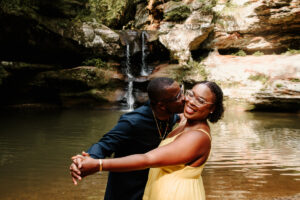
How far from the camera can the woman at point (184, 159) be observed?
1.35 metres

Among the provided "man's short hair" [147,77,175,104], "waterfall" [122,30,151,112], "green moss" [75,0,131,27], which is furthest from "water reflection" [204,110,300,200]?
"green moss" [75,0,131,27]

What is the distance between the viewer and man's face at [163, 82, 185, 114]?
2002 millimetres

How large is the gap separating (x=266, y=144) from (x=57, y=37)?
14.2 meters

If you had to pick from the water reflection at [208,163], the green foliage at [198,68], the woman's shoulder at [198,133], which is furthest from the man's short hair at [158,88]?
the green foliage at [198,68]

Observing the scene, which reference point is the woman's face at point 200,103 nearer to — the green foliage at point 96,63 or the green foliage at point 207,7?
the green foliage at point 96,63

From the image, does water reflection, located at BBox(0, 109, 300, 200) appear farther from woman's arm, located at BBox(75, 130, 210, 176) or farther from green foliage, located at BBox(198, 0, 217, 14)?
green foliage, located at BBox(198, 0, 217, 14)

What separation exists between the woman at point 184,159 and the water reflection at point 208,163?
255cm

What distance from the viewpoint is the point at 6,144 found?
710 cm

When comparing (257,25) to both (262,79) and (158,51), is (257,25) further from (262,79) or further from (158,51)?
(158,51)

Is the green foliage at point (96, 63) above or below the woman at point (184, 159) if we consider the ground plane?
below

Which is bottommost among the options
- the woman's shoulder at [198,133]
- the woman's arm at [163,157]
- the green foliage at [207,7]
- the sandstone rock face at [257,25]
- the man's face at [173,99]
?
the woman's arm at [163,157]

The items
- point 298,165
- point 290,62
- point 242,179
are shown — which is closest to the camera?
point 242,179

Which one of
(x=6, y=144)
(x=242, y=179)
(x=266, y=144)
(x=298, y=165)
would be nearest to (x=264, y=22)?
(x=266, y=144)

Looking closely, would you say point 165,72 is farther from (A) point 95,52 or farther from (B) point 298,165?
(B) point 298,165
